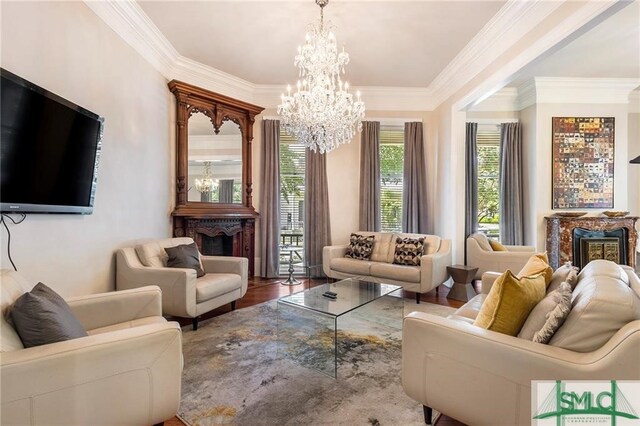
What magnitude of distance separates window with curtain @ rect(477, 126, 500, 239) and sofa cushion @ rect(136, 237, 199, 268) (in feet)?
16.5

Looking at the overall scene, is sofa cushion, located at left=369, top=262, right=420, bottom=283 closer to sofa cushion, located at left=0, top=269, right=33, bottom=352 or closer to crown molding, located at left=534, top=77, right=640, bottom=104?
sofa cushion, located at left=0, top=269, right=33, bottom=352

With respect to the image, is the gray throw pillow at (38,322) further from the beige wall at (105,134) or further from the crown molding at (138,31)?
the crown molding at (138,31)

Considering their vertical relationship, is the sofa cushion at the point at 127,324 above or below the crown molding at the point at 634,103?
below

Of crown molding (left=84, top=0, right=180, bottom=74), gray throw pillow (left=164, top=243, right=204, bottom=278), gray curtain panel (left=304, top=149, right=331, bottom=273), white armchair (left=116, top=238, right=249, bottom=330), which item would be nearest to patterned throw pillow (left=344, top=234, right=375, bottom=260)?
gray curtain panel (left=304, top=149, right=331, bottom=273)

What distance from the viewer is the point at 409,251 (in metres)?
4.25

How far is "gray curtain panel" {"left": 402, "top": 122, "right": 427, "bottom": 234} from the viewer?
5074 mm

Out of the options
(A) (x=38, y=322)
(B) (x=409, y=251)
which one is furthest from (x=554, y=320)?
(B) (x=409, y=251)

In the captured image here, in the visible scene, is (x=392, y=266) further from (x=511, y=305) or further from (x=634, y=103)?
(x=634, y=103)

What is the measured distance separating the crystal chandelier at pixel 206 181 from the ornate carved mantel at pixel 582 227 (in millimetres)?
5369

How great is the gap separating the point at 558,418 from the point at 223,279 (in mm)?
2896

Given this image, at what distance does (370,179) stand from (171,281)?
3448 millimetres

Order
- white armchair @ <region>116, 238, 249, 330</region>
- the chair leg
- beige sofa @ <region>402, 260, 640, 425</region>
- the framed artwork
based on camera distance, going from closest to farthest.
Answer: beige sofa @ <region>402, 260, 640, 425</region> → the chair leg → white armchair @ <region>116, 238, 249, 330</region> → the framed artwork

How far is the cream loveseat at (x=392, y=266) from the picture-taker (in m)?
3.82
